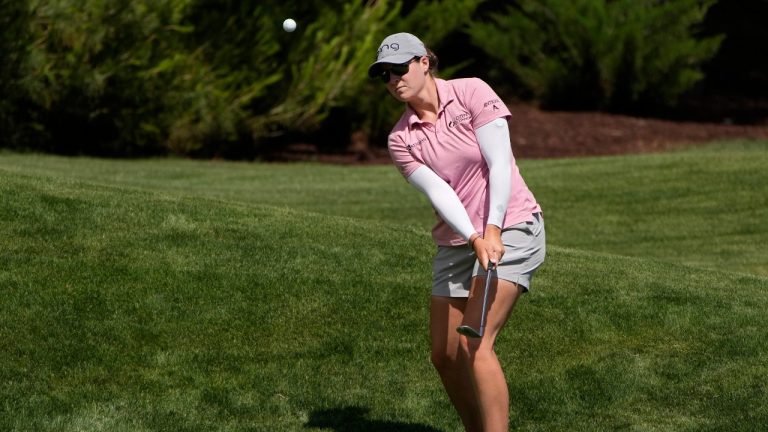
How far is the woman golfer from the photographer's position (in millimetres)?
5270

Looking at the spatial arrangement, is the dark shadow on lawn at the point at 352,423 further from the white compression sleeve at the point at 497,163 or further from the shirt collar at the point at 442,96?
the shirt collar at the point at 442,96

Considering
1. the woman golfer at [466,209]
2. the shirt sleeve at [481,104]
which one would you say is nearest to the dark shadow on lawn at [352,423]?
the woman golfer at [466,209]

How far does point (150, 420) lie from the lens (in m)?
6.45

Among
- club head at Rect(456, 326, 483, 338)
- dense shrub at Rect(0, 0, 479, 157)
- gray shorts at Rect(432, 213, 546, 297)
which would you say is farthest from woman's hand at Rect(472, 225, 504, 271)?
dense shrub at Rect(0, 0, 479, 157)

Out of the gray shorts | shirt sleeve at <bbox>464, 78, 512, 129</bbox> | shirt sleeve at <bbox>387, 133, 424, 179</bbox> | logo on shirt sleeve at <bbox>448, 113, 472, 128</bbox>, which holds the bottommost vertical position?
the gray shorts

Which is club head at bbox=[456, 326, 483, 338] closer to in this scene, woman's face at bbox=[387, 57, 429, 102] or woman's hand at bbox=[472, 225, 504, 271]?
woman's hand at bbox=[472, 225, 504, 271]

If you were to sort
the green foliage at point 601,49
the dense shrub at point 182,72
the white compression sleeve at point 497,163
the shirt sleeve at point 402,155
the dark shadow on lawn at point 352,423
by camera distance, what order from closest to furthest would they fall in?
the white compression sleeve at point 497,163
the shirt sleeve at point 402,155
the dark shadow on lawn at point 352,423
the dense shrub at point 182,72
the green foliage at point 601,49

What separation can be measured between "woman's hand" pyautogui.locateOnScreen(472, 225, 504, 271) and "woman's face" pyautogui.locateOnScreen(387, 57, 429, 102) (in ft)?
2.19

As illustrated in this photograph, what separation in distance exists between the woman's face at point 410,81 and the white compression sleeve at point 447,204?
0.33 metres

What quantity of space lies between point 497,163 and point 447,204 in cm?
26

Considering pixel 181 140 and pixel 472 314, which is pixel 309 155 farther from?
pixel 472 314

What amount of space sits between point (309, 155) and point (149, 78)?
390 cm

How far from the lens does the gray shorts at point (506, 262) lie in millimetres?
5344

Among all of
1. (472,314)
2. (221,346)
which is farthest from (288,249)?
(472,314)
